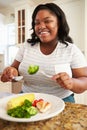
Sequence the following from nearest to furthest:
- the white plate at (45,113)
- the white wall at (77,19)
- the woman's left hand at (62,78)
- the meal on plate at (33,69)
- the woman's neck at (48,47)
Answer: the white plate at (45,113) < the woman's left hand at (62,78) < the meal on plate at (33,69) < the woman's neck at (48,47) < the white wall at (77,19)

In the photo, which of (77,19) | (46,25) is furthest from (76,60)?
(77,19)

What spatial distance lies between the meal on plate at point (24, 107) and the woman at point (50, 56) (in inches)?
11.9

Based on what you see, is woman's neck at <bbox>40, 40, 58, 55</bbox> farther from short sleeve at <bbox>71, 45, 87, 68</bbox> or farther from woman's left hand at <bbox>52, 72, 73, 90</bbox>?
woman's left hand at <bbox>52, 72, 73, 90</bbox>

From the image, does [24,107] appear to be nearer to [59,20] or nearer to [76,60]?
[76,60]

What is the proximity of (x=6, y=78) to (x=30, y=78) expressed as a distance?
0.53 ft

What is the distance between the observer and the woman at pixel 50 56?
987mm

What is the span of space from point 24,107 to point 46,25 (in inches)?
23.4

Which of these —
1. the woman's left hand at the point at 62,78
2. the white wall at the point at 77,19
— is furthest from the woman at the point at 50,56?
the white wall at the point at 77,19

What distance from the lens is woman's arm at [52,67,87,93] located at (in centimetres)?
70

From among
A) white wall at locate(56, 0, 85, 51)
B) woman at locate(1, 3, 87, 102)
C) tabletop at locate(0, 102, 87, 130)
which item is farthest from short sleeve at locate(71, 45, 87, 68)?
white wall at locate(56, 0, 85, 51)

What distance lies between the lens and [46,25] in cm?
103

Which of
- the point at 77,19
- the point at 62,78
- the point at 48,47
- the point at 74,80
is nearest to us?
the point at 62,78

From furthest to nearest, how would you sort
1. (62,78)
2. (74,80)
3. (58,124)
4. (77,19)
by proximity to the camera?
(77,19), (74,80), (62,78), (58,124)

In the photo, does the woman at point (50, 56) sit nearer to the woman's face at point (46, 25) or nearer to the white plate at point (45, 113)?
the woman's face at point (46, 25)
